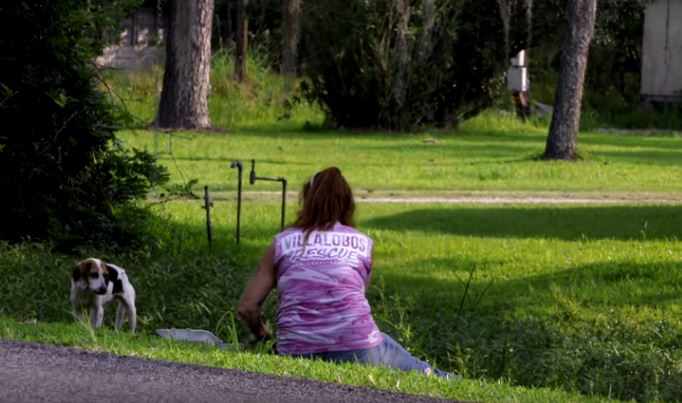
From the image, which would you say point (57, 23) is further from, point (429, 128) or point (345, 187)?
point (429, 128)

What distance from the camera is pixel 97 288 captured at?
10.1 metres

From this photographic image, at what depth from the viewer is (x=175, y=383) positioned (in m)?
6.67

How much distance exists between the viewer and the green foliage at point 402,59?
3338cm

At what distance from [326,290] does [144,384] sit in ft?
5.11

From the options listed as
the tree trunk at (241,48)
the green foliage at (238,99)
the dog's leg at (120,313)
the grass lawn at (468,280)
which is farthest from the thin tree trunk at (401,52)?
the dog's leg at (120,313)

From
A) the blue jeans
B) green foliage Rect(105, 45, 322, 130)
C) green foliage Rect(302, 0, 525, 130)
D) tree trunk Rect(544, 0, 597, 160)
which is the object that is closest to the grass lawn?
the blue jeans

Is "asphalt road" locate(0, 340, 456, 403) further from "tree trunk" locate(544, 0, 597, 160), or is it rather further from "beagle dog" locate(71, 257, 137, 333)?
"tree trunk" locate(544, 0, 597, 160)

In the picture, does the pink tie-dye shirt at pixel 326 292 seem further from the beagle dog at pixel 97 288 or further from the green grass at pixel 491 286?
the beagle dog at pixel 97 288

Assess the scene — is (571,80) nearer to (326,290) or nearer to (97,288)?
(97,288)

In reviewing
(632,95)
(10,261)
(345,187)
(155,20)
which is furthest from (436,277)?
(155,20)

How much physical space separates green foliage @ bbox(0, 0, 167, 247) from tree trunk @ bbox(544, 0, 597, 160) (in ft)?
44.6

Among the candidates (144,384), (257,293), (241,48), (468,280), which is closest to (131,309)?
(257,293)

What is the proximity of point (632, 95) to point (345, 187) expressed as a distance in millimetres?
37129

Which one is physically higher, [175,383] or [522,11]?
[522,11]
